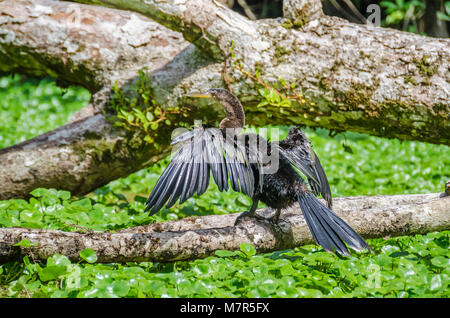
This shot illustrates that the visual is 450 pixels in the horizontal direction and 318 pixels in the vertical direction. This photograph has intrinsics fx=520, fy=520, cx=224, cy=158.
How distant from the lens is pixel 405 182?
17.7 ft

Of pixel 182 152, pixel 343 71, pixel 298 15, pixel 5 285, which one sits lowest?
pixel 5 285

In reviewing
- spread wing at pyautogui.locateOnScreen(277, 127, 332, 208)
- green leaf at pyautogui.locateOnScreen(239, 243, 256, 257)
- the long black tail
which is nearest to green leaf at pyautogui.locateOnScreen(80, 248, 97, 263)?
green leaf at pyautogui.locateOnScreen(239, 243, 256, 257)

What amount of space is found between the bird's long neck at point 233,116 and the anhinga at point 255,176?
13 cm

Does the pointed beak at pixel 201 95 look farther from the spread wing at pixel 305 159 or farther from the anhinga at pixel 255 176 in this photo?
the spread wing at pixel 305 159

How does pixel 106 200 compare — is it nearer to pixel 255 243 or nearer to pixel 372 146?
pixel 255 243

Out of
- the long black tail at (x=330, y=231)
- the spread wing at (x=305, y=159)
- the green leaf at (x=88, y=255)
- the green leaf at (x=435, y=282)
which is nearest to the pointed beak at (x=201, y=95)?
the spread wing at (x=305, y=159)

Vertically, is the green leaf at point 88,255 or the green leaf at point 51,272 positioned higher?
the green leaf at point 88,255

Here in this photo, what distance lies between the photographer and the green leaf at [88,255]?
2456 millimetres

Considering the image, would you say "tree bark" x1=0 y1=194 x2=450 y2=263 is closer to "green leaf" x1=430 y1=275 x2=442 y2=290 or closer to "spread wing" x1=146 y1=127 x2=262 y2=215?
"spread wing" x1=146 y1=127 x2=262 y2=215

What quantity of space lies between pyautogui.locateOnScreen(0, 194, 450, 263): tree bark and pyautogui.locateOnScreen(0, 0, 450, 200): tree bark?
1006 millimetres

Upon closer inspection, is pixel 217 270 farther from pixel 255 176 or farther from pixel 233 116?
pixel 233 116

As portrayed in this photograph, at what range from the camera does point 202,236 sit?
2703 millimetres

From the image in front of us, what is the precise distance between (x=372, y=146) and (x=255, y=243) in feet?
15.6

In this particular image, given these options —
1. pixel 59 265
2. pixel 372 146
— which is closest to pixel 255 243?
pixel 59 265
